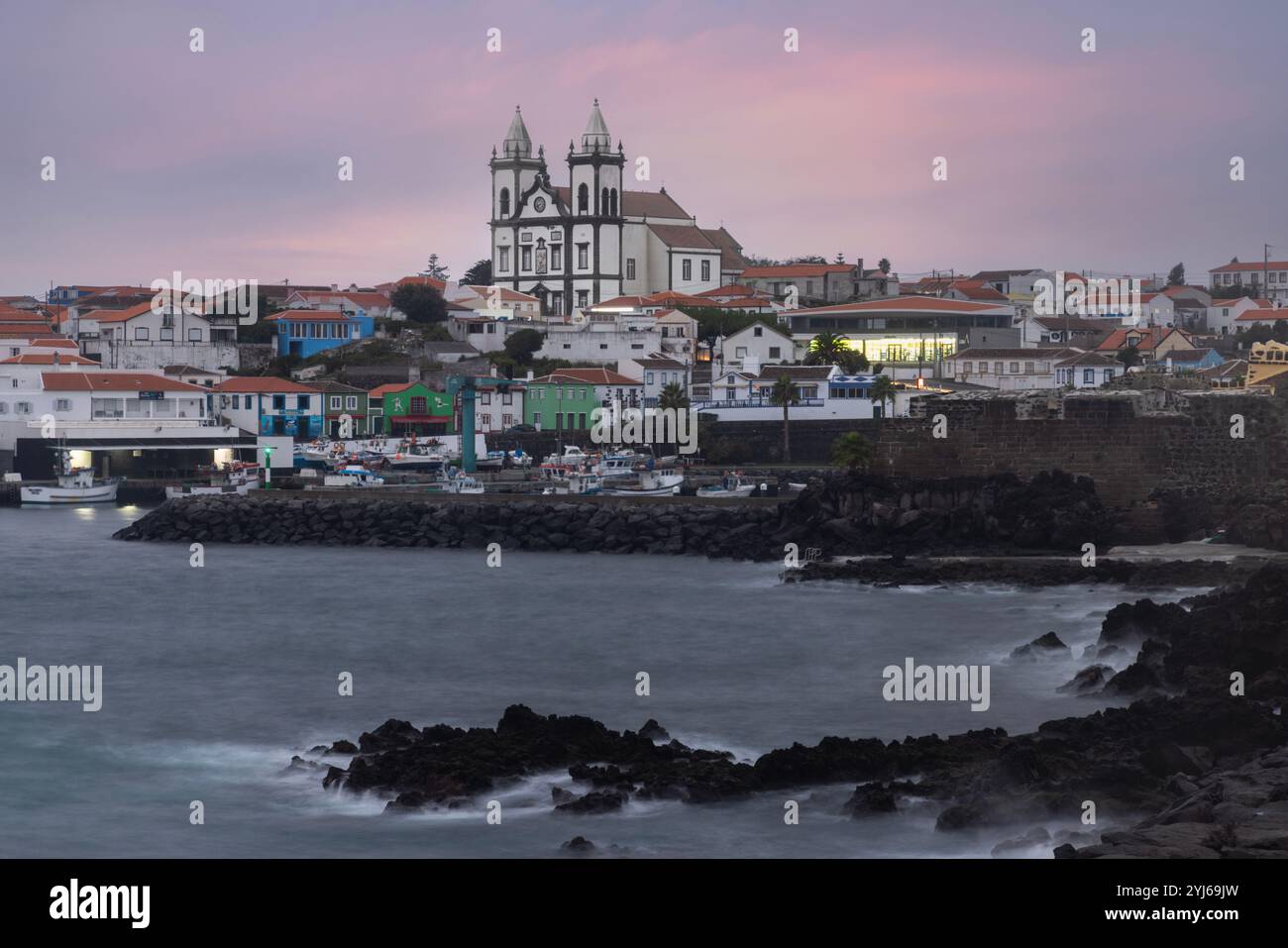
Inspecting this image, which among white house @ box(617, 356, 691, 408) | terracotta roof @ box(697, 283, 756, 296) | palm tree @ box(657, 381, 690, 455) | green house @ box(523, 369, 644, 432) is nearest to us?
palm tree @ box(657, 381, 690, 455)

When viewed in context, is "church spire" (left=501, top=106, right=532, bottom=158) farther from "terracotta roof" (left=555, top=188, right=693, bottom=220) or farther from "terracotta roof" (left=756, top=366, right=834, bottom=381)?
"terracotta roof" (left=756, top=366, right=834, bottom=381)

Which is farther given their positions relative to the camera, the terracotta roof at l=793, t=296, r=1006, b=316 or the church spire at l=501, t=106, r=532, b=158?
the church spire at l=501, t=106, r=532, b=158

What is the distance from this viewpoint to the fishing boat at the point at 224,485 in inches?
A: 1393

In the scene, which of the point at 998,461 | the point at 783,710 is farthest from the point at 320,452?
the point at 783,710

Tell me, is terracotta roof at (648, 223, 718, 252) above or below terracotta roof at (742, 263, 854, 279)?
above

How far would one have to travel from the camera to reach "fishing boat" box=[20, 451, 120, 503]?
3931 cm

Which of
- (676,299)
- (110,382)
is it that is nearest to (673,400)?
(110,382)

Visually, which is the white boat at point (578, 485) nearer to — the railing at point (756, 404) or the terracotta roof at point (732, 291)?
the railing at point (756, 404)

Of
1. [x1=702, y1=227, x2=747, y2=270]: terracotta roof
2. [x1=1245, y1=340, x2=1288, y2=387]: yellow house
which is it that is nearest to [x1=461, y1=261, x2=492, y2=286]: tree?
[x1=702, y1=227, x2=747, y2=270]: terracotta roof

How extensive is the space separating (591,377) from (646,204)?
23897mm

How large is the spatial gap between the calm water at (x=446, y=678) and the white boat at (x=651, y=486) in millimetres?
4791

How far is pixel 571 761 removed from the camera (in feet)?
40.0

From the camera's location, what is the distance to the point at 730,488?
33500 mm
